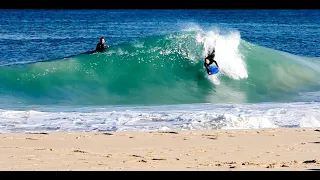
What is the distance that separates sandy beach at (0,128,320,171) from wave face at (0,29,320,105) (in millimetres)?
5974

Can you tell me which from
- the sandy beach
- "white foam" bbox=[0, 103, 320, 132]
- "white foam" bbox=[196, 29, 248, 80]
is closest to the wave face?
"white foam" bbox=[196, 29, 248, 80]

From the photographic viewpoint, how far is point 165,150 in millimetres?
10000

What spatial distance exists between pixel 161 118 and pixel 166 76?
7.29m

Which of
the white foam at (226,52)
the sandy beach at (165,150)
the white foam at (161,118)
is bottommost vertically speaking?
the sandy beach at (165,150)

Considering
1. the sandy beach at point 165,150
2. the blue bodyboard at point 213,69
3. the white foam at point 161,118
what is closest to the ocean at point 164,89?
the white foam at point 161,118

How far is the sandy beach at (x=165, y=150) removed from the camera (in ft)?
28.5

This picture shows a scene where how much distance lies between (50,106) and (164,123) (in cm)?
458

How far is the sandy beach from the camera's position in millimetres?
8672

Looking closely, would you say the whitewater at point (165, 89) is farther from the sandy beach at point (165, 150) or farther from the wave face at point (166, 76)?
the sandy beach at point (165, 150)

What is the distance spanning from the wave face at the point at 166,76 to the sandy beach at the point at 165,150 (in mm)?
5974

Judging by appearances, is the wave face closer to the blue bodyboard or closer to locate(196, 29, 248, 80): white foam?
locate(196, 29, 248, 80): white foam

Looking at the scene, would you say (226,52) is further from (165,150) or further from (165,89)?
(165,150)
